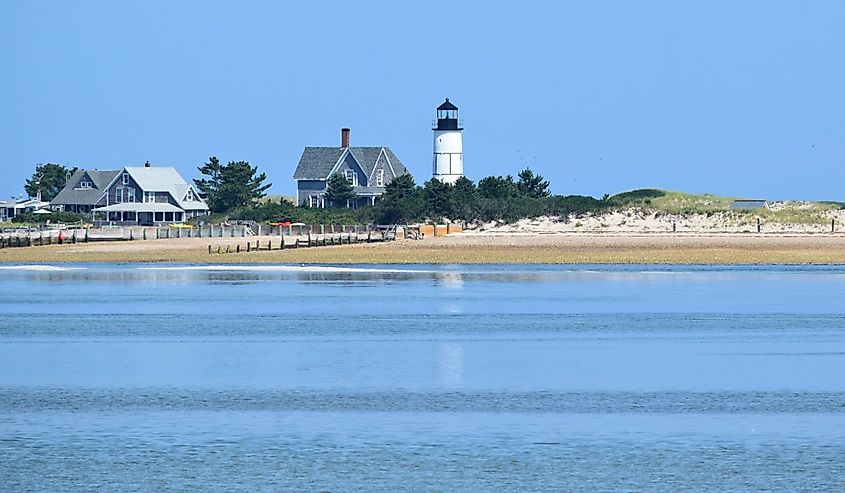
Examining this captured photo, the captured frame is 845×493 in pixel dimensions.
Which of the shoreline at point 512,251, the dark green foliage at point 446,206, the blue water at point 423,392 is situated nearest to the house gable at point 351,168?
the dark green foliage at point 446,206

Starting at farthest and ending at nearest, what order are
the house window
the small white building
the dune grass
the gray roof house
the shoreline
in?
the small white building → the house window → the gray roof house → the dune grass → the shoreline

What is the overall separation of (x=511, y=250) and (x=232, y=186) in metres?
45.2

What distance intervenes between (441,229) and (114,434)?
7103 cm

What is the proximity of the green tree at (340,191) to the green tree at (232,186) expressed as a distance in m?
8.69

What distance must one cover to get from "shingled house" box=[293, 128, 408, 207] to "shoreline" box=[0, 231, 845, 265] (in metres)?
27.7

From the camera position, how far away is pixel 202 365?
2950 cm

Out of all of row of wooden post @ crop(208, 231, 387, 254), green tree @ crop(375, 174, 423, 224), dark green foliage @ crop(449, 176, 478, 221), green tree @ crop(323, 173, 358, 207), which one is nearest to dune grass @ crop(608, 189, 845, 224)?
dark green foliage @ crop(449, 176, 478, 221)

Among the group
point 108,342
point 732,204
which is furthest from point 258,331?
point 732,204

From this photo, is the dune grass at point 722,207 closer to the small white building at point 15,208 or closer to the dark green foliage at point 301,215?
the dark green foliage at point 301,215

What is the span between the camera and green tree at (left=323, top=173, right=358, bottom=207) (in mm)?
110812

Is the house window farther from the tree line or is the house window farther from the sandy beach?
the sandy beach

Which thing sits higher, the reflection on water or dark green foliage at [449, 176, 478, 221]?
dark green foliage at [449, 176, 478, 221]

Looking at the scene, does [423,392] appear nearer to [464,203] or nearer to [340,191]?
[464,203]

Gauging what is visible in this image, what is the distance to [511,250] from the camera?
250 ft
